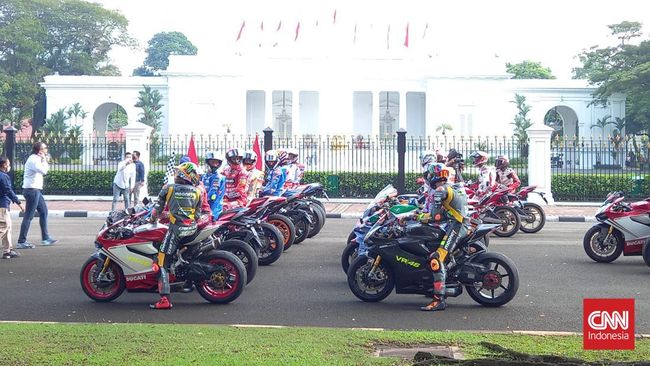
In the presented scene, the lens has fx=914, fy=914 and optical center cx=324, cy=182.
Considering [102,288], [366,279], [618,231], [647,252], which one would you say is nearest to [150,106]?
[618,231]

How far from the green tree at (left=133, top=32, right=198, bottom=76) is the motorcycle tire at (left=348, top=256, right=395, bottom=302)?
295ft

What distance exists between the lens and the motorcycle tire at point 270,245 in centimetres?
1270

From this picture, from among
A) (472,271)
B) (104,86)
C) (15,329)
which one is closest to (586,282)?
(472,271)

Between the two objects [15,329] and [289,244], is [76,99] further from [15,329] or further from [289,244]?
[15,329]

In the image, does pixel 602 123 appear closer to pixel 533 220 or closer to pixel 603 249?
pixel 533 220

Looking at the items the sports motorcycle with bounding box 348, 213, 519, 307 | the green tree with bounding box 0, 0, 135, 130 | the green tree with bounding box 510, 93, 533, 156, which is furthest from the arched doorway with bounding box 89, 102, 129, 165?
the green tree with bounding box 510, 93, 533, 156

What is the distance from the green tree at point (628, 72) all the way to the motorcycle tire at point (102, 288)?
39.4 metres

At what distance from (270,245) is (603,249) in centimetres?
473

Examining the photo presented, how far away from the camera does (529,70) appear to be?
82.9 m

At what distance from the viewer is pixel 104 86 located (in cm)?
5812

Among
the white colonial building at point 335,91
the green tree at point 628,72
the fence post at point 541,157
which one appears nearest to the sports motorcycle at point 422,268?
the fence post at point 541,157

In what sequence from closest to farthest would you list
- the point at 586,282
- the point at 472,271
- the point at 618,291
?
the point at 472,271 → the point at 618,291 → the point at 586,282

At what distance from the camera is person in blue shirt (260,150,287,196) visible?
14.3 meters

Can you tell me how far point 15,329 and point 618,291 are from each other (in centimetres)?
663
